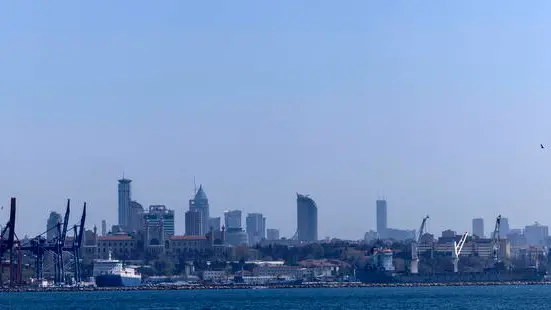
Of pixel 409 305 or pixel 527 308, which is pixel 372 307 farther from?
pixel 527 308

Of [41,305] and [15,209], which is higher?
[15,209]

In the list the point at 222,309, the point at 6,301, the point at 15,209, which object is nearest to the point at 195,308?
the point at 222,309

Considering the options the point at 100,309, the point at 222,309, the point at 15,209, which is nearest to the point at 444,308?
the point at 222,309

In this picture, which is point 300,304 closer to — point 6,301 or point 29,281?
point 6,301

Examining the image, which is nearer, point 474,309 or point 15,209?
point 474,309

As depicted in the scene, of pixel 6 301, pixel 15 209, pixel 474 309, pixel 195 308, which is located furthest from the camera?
pixel 15 209

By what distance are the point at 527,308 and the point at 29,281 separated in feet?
336

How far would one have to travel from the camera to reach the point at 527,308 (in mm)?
108250

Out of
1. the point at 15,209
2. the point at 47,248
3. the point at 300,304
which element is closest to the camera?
the point at 300,304

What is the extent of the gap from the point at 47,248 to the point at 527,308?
306 ft

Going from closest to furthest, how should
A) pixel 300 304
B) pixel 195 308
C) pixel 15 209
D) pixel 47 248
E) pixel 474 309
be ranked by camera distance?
pixel 474 309
pixel 195 308
pixel 300 304
pixel 15 209
pixel 47 248

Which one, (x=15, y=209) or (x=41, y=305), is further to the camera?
(x=15, y=209)

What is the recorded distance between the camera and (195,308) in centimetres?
11288

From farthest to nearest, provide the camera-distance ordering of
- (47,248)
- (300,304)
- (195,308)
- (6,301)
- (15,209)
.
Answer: (47,248), (15,209), (6,301), (300,304), (195,308)
